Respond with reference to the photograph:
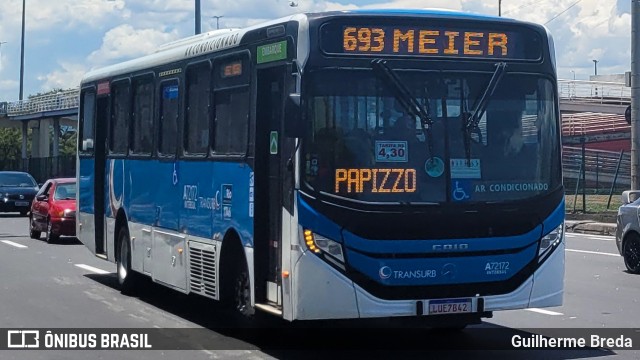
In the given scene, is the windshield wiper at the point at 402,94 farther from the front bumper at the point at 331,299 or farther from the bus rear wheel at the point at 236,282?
the bus rear wheel at the point at 236,282

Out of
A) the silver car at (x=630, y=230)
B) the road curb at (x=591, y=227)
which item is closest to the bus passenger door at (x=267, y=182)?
the silver car at (x=630, y=230)

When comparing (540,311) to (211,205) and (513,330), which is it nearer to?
(513,330)

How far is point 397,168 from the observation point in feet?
32.5

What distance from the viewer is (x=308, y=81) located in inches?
384

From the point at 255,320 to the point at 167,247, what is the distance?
1.50 metres

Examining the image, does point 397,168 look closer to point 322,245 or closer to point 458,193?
point 458,193

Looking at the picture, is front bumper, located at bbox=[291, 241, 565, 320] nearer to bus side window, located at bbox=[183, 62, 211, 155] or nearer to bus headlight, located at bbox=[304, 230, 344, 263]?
bus headlight, located at bbox=[304, 230, 344, 263]

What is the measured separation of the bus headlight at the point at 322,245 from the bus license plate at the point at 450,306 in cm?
94

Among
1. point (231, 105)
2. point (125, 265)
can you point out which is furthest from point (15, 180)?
point (231, 105)

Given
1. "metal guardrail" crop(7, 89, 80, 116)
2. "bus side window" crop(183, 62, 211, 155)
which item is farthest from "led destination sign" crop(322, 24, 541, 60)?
"metal guardrail" crop(7, 89, 80, 116)

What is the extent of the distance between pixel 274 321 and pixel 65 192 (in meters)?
15.6

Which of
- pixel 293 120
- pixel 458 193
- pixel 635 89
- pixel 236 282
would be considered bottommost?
pixel 236 282

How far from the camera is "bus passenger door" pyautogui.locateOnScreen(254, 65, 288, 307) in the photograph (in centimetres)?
1066

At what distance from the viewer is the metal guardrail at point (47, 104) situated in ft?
263
